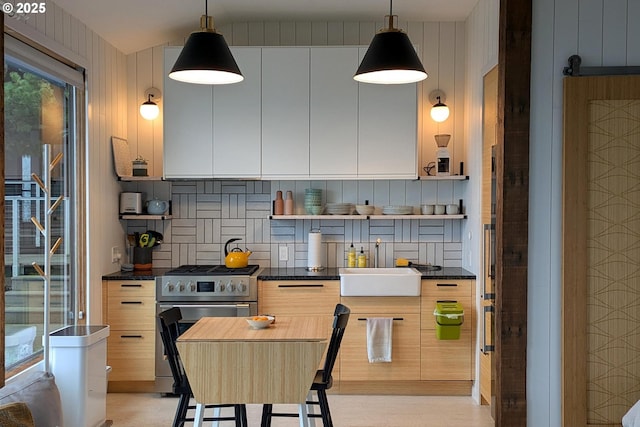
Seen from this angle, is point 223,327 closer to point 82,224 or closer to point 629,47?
point 82,224

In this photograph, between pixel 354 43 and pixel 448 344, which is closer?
pixel 448 344

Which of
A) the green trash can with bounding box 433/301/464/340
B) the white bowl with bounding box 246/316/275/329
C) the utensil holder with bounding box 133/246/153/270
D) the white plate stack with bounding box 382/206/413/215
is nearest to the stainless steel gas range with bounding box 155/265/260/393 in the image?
the utensil holder with bounding box 133/246/153/270

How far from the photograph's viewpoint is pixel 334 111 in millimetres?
5285

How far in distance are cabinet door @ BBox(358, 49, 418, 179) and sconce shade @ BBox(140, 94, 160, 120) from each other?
175cm

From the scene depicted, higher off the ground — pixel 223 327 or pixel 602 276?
pixel 602 276

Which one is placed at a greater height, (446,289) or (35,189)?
(35,189)

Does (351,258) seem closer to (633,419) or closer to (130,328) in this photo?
(130,328)

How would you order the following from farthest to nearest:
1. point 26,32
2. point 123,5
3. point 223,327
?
point 123,5 < point 26,32 < point 223,327

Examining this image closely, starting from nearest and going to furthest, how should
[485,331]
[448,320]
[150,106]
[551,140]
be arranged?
[551,140]
[485,331]
[448,320]
[150,106]

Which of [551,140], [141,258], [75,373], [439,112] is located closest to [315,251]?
[141,258]

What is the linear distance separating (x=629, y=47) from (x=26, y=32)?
3.26 m

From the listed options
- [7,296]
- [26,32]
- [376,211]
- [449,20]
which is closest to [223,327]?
[7,296]

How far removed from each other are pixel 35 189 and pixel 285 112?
2.04 m

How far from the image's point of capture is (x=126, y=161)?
18.2 ft
